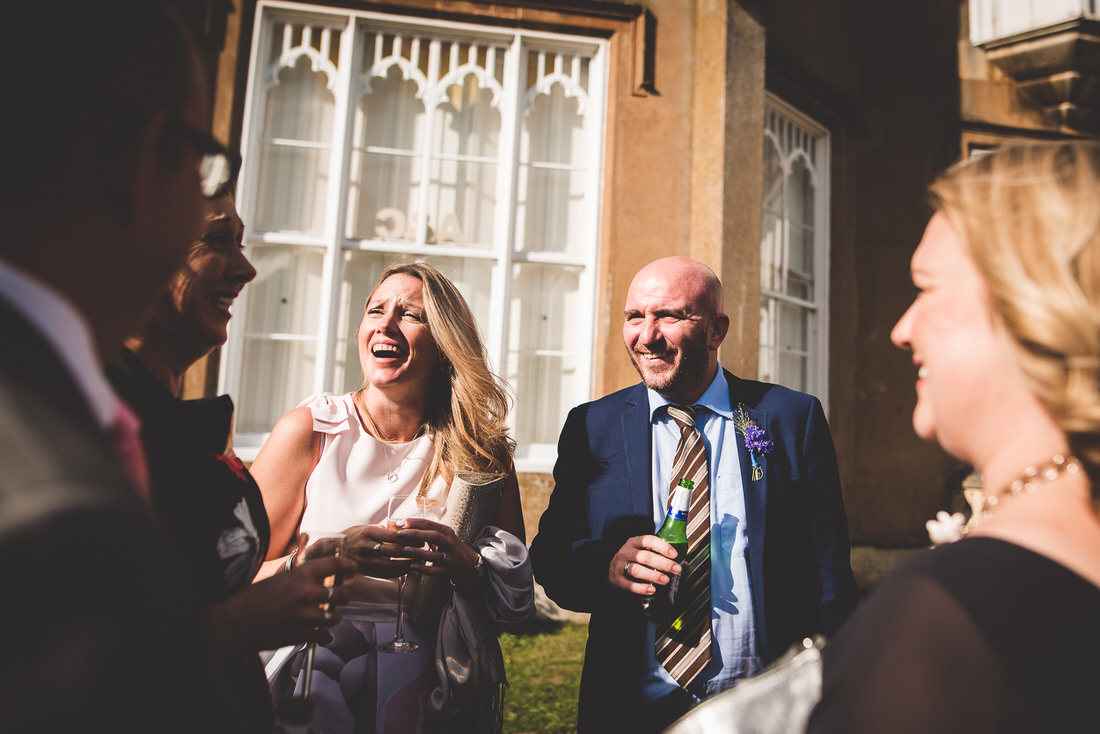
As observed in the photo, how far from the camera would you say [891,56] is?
7.59 metres

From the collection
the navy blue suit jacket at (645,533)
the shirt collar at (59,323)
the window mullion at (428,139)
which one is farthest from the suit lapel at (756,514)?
the window mullion at (428,139)

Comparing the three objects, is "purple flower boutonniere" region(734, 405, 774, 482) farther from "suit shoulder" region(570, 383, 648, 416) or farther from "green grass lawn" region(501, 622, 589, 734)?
"green grass lawn" region(501, 622, 589, 734)

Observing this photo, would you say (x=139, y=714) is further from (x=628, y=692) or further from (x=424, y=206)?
(x=424, y=206)

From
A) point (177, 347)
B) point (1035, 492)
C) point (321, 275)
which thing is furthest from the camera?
point (321, 275)

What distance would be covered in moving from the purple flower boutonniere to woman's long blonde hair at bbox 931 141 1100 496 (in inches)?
62.3

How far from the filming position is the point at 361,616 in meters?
2.27

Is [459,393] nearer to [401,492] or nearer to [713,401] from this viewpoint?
[401,492]

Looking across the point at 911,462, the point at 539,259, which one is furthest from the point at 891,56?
the point at 539,259

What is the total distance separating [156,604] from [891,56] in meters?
9.04

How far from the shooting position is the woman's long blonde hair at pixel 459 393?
2664 millimetres

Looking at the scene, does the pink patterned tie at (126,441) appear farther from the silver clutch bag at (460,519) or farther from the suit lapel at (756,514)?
the suit lapel at (756,514)

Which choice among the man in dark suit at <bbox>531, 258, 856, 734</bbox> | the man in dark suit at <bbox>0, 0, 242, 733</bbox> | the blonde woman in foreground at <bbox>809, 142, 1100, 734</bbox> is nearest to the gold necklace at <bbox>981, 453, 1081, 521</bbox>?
the blonde woman in foreground at <bbox>809, 142, 1100, 734</bbox>

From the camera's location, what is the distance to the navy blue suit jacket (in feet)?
7.61

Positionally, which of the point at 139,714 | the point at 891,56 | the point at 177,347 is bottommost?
the point at 139,714
